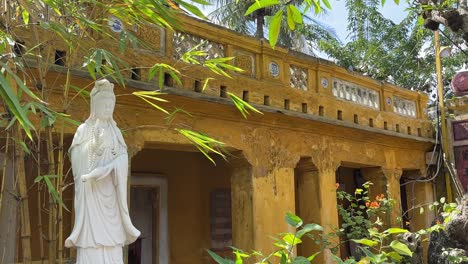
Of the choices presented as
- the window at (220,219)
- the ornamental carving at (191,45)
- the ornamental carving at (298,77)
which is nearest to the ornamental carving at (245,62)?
the ornamental carving at (191,45)

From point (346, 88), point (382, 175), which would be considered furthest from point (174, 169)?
point (382, 175)

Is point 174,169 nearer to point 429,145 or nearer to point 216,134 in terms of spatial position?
point 216,134

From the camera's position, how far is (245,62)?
670 centimetres

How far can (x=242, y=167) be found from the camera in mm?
6629

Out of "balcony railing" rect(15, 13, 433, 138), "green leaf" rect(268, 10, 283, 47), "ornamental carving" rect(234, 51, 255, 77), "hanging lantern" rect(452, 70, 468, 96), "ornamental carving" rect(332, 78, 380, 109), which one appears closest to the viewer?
"green leaf" rect(268, 10, 283, 47)

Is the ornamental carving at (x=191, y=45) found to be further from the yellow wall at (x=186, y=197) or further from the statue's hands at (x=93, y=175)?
the statue's hands at (x=93, y=175)

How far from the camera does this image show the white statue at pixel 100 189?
10.7 ft

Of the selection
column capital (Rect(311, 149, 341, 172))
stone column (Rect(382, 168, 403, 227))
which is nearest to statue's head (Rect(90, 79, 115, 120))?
column capital (Rect(311, 149, 341, 172))

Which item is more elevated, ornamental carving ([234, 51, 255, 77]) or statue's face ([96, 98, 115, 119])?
ornamental carving ([234, 51, 255, 77])

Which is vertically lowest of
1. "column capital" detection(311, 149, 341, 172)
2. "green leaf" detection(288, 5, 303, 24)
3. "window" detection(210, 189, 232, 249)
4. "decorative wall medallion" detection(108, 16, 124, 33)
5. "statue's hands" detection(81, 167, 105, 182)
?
"window" detection(210, 189, 232, 249)

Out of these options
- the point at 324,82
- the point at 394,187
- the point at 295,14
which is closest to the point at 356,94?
the point at 324,82

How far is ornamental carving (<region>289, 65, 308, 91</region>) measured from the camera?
733cm

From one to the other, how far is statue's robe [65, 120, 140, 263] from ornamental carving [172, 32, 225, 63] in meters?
2.56

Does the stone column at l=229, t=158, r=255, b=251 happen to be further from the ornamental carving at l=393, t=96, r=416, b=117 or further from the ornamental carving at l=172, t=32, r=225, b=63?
the ornamental carving at l=393, t=96, r=416, b=117
